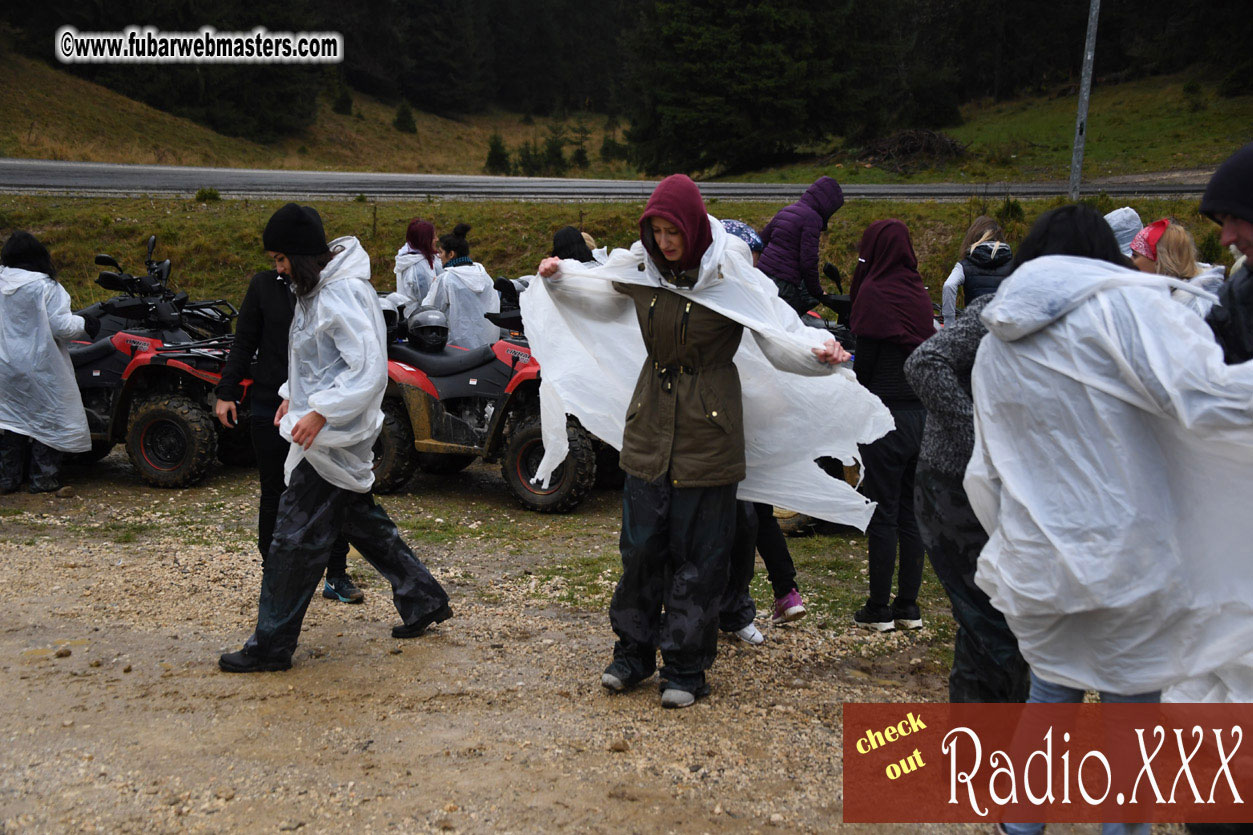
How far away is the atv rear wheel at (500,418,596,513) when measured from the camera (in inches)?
303

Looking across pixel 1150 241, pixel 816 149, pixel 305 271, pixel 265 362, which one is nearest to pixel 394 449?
pixel 265 362

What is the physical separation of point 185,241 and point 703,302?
41.3ft

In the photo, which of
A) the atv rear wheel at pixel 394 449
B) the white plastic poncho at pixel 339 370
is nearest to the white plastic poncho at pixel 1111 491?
the white plastic poncho at pixel 339 370

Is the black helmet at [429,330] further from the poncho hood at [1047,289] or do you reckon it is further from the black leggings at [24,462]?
the poncho hood at [1047,289]

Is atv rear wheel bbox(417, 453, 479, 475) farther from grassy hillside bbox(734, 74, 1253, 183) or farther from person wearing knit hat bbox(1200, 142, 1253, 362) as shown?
grassy hillside bbox(734, 74, 1253, 183)

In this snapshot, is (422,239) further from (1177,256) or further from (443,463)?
(1177,256)

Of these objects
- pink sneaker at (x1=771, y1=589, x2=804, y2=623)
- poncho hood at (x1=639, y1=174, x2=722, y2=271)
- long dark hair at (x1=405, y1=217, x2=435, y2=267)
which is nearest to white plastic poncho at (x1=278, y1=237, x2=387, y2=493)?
poncho hood at (x1=639, y1=174, x2=722, y2=271)

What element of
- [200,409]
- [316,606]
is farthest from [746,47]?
[316,606]

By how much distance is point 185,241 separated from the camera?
14883mm

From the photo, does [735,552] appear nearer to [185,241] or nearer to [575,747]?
[575,747]

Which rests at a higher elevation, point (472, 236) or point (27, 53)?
point (27, 53)

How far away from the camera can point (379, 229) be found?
50.0 ft

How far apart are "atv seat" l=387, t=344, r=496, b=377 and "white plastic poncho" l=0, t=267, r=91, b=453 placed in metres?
2.39

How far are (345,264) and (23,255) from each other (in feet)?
15.7
